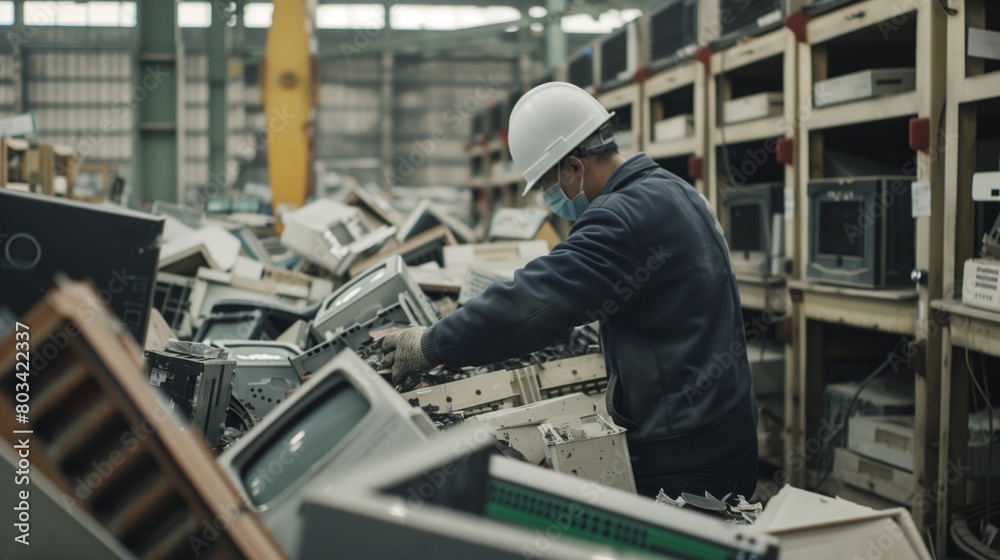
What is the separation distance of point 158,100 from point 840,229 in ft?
23.1

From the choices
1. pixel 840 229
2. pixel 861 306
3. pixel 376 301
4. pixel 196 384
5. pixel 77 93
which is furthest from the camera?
pixel 77 93

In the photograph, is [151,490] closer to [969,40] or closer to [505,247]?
[969,40]

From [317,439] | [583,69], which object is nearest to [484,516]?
[317,439]

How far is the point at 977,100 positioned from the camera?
3010mm

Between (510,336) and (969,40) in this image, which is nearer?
(510,336)

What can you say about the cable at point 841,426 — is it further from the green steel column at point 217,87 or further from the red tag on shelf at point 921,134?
the green steel column at point 217,87

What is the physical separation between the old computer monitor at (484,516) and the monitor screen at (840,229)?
286cm

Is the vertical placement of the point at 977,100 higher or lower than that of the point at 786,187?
higher

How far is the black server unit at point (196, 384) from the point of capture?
2.21 metres

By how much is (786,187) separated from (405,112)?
50.8 feet

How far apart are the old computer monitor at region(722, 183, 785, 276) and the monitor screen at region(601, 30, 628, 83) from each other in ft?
5.46

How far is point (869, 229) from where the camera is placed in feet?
11.8

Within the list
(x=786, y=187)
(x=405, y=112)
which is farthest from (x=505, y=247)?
(x=405, y=112)

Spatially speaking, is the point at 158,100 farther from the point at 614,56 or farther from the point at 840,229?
the point at 840,229
